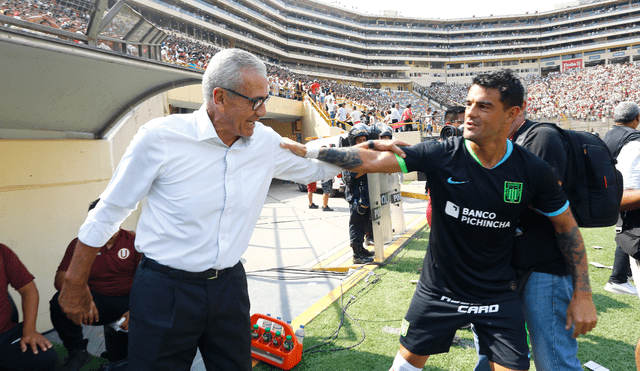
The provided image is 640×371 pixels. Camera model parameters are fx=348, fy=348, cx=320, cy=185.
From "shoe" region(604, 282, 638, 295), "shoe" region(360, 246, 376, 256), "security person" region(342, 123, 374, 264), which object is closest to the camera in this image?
"shoe" region(604, 282, 638, 295)

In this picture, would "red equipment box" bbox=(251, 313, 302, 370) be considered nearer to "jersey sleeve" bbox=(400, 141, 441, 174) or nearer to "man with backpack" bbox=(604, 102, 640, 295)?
"jersey sleeve" bbox=(400, 141, 441, 174)

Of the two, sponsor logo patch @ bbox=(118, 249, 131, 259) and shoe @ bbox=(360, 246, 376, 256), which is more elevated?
sponsor logo patch @ bbox=(118, 249, 131, 259)

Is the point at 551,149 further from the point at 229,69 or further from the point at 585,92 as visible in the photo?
the point at 585,92

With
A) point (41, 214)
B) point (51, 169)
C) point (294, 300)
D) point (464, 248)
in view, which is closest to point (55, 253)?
point (41, 214)

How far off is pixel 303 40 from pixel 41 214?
6628 cm

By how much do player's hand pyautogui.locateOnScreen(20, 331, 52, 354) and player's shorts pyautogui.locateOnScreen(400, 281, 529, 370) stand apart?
2599 millimetres

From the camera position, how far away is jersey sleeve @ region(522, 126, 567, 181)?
6.63 ft

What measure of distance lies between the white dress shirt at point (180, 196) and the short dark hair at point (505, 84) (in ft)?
4.69

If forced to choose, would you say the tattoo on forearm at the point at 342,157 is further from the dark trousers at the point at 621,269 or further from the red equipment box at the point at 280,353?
the dark trousers at the point at 621,269

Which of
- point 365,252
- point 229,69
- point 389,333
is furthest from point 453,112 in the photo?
point 229,69

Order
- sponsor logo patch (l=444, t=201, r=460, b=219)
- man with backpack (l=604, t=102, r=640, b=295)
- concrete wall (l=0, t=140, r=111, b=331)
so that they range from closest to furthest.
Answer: sponsor logo patch (l=444, t=201, r=460, b=219) → man with backpack (l=604, t=102, r=640, b=295) → concrete wall (l=0, t=140, r=111, b=331)

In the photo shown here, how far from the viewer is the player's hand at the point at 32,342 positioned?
2500 mm

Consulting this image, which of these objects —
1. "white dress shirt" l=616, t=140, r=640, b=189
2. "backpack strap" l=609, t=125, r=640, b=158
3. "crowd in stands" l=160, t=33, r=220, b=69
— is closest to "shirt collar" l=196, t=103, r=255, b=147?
"white dress shirt" l=616, t=140, r=640, b=189

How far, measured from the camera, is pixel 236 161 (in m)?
1.83
